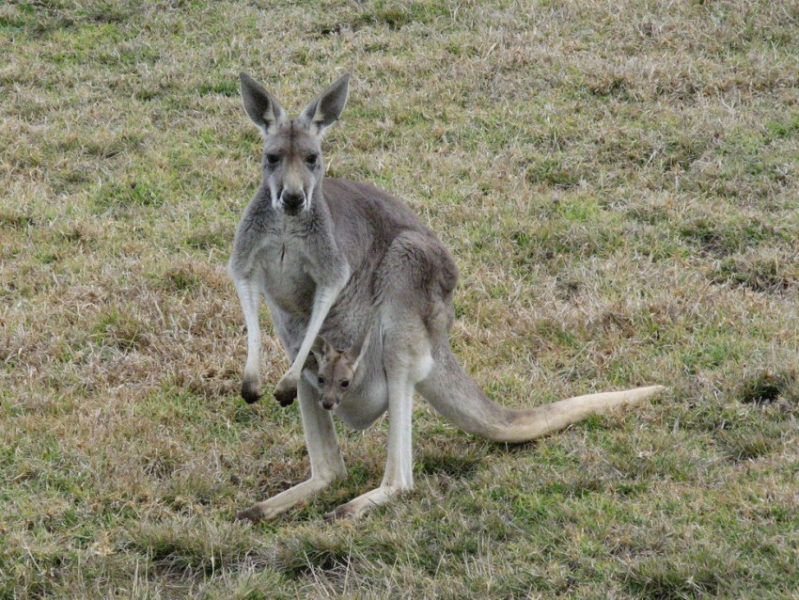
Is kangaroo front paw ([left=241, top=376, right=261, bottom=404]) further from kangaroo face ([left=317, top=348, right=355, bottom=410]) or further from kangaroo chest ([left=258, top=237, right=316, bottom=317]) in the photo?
kangaroo chest ([left=258, top=237, right=316, bottom=317])

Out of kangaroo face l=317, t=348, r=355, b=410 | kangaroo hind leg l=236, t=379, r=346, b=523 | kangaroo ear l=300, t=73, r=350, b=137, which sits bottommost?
kangaroo hind leg l=236, t=379, r=346, b=523

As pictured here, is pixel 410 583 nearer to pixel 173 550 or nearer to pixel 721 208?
pixel 173 550

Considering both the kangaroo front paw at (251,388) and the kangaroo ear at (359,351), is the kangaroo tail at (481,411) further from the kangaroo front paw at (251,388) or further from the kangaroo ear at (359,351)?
the kangaroo front paw at (251,388)

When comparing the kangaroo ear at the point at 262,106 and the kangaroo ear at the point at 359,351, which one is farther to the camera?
the kangaroo ear at the point at 262,106

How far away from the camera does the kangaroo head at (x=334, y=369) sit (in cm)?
416

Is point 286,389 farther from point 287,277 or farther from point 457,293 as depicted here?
point 457,293

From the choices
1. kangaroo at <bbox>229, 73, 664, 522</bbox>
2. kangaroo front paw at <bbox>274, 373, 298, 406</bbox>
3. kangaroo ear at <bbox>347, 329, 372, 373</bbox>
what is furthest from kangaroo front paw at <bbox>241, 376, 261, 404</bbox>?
kangaroo ear at <bbox>347, 329, 372, 373</bbox>

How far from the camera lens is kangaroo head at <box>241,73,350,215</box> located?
4.06 metres

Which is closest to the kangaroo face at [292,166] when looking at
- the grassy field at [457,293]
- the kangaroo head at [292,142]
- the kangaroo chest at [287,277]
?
the kangaroo head at [292,142]

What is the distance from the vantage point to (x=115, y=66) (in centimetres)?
874

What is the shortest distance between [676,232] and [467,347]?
1687 mm

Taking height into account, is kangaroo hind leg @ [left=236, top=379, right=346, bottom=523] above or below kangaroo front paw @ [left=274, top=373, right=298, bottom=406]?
below

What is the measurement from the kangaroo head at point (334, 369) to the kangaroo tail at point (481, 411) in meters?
0.30

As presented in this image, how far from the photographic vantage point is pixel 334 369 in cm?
420
